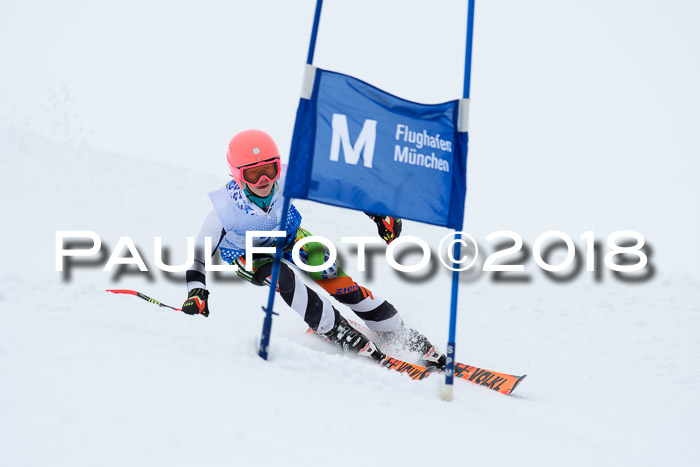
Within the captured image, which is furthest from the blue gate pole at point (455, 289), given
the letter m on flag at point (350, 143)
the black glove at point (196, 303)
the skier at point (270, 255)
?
the black glove at point (196, 303)

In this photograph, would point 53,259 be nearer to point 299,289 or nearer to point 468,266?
point 299,289

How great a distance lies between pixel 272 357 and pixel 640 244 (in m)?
6.23

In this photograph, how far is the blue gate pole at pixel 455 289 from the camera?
11.4 feet

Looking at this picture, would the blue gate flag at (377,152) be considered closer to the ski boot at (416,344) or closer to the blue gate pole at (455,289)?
the blue gate pole at (455,289)

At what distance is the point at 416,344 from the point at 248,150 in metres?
2.15

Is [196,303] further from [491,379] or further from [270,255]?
[491,379]

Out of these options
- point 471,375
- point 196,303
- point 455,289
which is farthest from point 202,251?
point 471,375

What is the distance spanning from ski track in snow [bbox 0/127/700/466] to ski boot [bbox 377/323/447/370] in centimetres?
51

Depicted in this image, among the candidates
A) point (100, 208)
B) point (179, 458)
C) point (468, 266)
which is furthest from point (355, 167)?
point (100, 208)

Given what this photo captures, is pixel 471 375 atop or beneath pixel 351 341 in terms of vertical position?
beneath

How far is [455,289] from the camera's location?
3.53m

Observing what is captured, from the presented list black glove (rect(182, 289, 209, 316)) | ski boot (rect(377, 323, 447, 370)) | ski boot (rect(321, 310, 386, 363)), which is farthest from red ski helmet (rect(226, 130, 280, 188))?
ski boot (rect(377, 323, 447, 370))

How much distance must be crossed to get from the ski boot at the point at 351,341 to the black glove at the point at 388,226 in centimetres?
82
